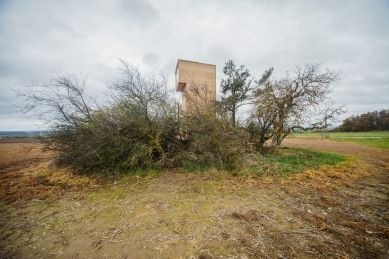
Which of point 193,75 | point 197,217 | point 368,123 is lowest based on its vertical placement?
point 197,217

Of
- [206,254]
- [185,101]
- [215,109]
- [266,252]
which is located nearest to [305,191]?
[266,252]

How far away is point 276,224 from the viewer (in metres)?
2.88

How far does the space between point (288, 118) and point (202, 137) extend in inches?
243

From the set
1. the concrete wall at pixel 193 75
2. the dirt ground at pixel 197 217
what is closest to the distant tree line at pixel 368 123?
the concrete wall at pixel 193 75

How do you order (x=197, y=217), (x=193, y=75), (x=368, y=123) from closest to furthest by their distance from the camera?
(x=197, y=217)
(x=193, y=75)
(x=368, y=123)

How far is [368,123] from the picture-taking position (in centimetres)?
5138

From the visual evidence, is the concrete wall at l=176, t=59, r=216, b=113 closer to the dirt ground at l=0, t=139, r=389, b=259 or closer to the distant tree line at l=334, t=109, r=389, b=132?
the dirt ground at l=0, t=139, r=389, b=259

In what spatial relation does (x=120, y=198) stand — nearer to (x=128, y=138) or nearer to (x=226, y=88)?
(x=128, y=138)

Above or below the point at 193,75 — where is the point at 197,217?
below

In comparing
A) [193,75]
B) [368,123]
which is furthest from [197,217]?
[368,123]

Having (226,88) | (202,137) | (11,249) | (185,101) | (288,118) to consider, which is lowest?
(11,249)

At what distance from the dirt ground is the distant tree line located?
67.2 m

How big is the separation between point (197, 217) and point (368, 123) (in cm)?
7882

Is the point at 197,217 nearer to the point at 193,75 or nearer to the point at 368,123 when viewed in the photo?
the point at 193,75
